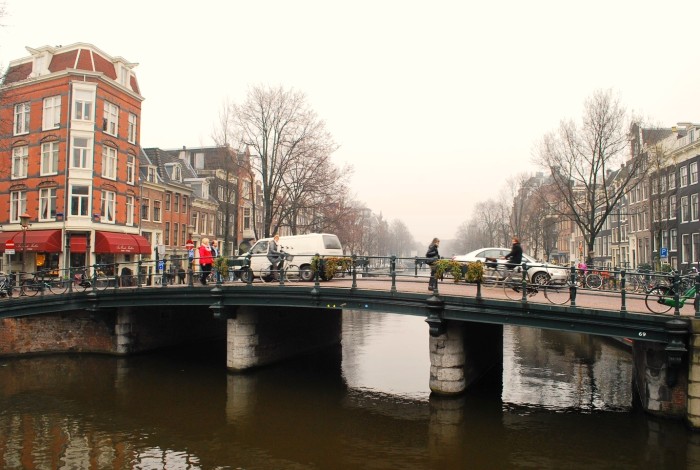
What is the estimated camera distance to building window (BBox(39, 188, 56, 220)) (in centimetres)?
3462

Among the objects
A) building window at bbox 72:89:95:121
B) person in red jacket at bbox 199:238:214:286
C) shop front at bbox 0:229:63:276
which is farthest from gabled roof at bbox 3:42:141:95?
person in red jacket at bbox 199:238:214:286

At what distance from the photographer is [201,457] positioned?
11734mm

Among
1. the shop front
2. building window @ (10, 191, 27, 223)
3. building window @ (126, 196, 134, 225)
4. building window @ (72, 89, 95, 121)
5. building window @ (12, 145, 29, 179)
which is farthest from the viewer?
building window @ (126, 196, 134, 225)

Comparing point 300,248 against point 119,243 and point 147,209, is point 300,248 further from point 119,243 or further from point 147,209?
point 147,209

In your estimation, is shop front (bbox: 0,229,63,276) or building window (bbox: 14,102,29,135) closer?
shop front (bbox: 0,229,63,276)

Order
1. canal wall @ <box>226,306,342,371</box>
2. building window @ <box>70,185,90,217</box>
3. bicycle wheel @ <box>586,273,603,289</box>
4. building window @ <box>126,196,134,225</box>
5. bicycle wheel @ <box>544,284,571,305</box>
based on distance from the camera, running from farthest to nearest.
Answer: building window @ <box>126,196,134,225</box>
building window @ <box>70,185,90,217</box>
bicycle wheel @ <box>586,273,603,289</box>
canal wall @ <box>226,306,342,371</box>
bicycle wheel @ <box>544,284,571,305</box>

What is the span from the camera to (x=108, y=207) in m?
36.8

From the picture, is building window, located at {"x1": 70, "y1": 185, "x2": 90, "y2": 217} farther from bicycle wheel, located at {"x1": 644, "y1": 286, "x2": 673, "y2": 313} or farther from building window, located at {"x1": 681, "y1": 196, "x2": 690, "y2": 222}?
building window, located at {"x1": 681, "y1": 196, "x2": 690, "y2": 222}

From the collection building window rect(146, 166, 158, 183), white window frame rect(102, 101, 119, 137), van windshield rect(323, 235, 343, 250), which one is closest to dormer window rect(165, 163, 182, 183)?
building window rect(146, 166, 158, 183)

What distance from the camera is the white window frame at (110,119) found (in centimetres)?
3628

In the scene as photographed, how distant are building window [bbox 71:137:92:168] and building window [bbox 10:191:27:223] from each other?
4.44m

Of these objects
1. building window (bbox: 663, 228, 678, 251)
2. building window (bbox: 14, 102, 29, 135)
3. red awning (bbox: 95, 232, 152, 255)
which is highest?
building window (bbox: 14, 102, 29, 135)

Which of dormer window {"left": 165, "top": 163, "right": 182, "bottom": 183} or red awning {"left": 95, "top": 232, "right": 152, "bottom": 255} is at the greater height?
dormer window {"left": 165, "top": 163, "right": 182, "bottom": 183}

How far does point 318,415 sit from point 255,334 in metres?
Result: 6.46
